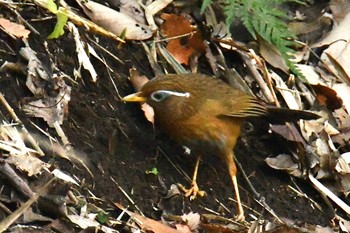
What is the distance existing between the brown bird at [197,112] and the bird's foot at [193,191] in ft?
0.21

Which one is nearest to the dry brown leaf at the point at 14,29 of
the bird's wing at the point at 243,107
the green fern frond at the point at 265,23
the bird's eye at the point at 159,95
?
the bird's eye at the point at 159,95

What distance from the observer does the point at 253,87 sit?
7535 millimetres

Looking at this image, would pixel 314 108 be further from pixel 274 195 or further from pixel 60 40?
pixel 60 40

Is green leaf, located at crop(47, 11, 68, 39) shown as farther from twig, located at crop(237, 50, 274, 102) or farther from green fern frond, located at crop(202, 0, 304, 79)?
twig, located at crop(237, 50, 274, 102)

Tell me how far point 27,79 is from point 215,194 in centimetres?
151

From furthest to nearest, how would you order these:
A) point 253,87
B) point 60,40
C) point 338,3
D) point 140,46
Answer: point 338,3, point 253,87, point 140,46, point 60,40

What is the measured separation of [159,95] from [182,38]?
1003mm

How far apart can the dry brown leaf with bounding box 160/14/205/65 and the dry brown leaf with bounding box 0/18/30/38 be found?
1.41 metres

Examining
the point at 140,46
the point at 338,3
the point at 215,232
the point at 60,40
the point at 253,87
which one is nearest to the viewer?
the point at 215,232

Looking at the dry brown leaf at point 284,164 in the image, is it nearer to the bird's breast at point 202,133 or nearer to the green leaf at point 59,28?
the bird's breast at point 202,133

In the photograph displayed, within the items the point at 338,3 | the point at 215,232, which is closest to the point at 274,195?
the point at 215,232

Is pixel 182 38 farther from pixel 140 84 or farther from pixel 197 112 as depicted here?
pixel 197 112

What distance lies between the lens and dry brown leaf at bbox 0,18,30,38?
6141 mm

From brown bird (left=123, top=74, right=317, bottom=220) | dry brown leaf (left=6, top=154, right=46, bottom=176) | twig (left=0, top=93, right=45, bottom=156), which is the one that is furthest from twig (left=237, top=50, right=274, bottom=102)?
dry brown leaf (left=6, top=154, right=46, bottom=176)
